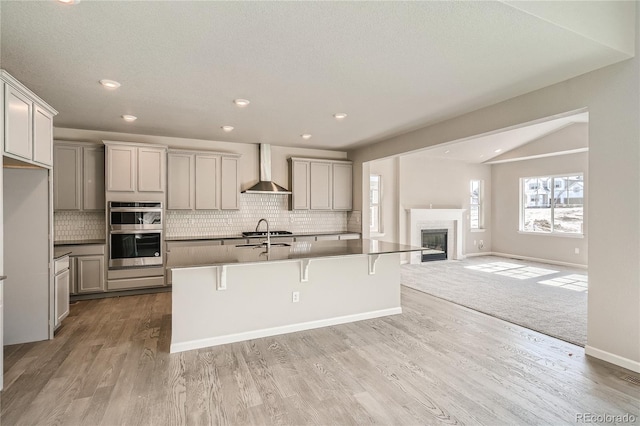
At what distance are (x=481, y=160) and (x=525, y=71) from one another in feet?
21.8

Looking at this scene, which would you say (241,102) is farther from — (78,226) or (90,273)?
(78,226)

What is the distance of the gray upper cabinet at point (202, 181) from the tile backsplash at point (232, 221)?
304 millimetres

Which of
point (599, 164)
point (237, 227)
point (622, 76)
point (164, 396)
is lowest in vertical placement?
point (164, 396)

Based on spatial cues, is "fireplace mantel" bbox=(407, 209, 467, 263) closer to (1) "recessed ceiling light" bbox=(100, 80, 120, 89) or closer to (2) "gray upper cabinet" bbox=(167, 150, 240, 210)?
(2) "gray upper cabinet" bbox=(167, 150, 240, 210)

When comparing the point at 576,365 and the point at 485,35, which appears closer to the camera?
the point at 485,35

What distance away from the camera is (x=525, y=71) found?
295 centimetres

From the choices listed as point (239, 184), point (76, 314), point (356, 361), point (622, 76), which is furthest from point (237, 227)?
point (622, 76)

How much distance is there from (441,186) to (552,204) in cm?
268

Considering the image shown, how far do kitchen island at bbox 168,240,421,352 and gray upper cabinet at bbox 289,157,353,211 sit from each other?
96.9 inches

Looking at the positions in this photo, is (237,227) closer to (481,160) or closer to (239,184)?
(239,184)

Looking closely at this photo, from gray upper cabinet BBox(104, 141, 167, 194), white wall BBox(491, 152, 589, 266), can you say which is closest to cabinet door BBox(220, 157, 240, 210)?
gray upper cabinet BBox(104, 141, 167, 194)

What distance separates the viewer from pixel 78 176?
5.01m

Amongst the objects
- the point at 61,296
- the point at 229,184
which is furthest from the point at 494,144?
the point at 61,296

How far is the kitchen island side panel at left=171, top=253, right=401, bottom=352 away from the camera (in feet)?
10.4
